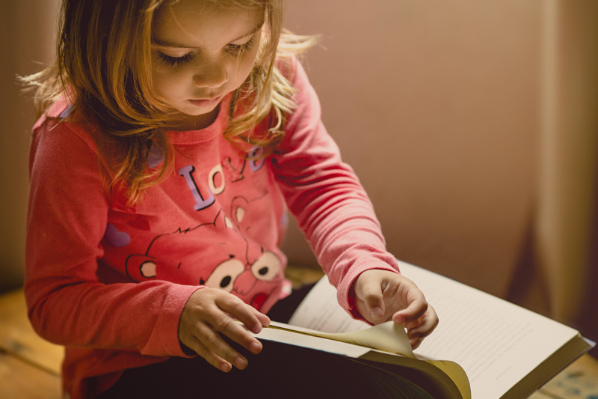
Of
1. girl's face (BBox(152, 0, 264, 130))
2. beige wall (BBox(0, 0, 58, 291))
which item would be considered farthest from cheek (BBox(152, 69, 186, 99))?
beige wall (BBox(0, 0, 58, 291))

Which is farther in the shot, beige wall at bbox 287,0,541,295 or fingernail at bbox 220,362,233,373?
beige wall at bbox 287,0,541,295

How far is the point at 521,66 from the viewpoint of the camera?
65cm

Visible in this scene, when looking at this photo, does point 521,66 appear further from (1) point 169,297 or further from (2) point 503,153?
(1) point 169,297

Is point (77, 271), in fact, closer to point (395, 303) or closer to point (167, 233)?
point (167, 233)

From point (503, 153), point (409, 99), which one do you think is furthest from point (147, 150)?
point (503, 153)

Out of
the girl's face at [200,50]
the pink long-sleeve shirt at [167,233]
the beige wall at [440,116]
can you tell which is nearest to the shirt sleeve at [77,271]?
the pink long-sleeve shirt at [167,233]

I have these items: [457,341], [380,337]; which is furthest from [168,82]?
[457,341]

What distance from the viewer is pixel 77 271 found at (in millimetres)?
453

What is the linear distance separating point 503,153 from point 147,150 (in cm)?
49

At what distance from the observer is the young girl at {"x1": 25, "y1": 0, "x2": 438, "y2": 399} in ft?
1.23

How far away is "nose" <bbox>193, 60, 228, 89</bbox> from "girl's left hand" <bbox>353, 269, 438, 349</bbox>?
21 cm

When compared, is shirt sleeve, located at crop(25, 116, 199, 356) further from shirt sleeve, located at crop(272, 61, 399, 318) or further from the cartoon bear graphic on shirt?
shirt sleeve, located at crop(272, 61, 399, 318)

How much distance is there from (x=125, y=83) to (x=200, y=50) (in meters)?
0.08

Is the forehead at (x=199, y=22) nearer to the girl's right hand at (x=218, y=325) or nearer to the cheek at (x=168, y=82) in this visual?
the cheek at (x=168, y=82)
